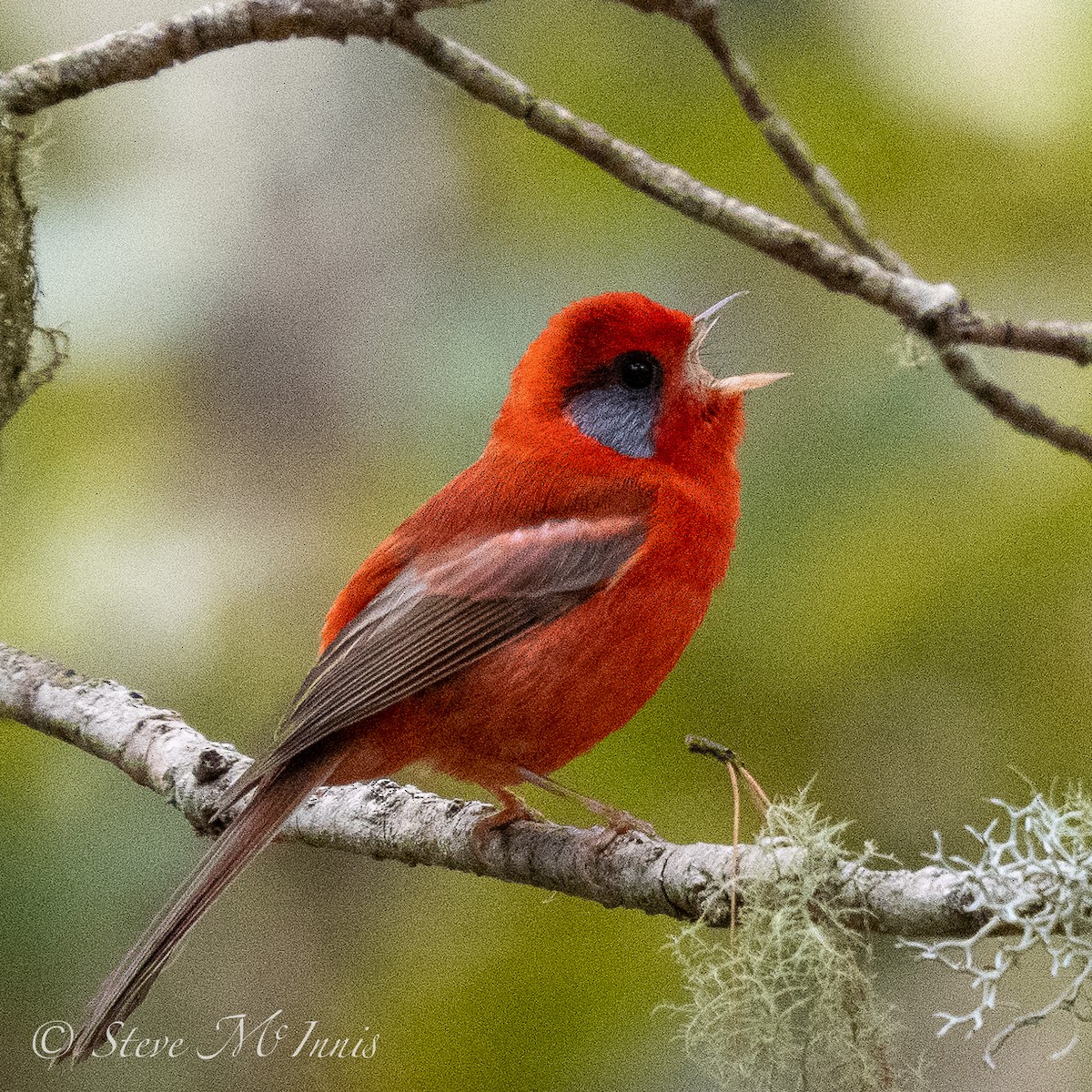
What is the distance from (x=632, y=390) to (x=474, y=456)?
1.72ft

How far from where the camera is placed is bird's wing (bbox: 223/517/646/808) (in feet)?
6.95

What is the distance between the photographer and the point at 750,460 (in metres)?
2.69

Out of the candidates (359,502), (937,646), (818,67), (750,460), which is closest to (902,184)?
(818,67)

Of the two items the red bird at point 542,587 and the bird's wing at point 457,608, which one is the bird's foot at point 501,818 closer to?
the red bird at point 542,587

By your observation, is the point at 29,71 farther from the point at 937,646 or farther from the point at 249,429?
the point at 937,646

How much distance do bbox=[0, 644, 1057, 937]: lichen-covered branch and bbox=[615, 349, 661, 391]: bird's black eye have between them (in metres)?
0.74

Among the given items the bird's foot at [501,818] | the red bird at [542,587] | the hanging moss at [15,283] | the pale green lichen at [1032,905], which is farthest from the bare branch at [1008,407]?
the hanging moss at [15,283]

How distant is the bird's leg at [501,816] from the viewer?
2236 mm

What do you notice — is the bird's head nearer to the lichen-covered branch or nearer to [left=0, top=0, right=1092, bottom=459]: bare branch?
[left=0, top=0, right=1092, bottom=459]: bare branch

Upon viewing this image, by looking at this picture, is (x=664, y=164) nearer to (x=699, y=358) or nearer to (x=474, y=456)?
(x=699, y=358)

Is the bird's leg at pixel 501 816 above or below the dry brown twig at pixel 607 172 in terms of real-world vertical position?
below

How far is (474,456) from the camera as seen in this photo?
9.21 ft

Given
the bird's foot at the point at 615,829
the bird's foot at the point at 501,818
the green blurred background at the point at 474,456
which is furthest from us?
the green blurred background at the point at 474,456

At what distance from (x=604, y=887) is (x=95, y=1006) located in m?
0.70
